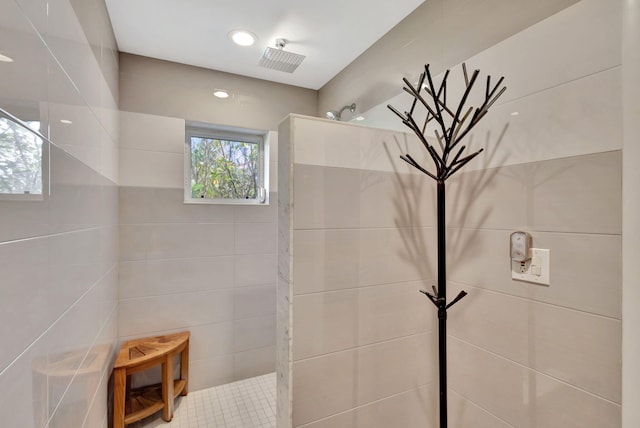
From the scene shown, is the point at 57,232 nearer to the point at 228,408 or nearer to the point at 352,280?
the point at 352,280

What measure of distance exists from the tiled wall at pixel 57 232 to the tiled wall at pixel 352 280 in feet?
2.25

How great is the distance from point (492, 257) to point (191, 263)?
1.96 m

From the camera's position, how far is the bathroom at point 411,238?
77cm

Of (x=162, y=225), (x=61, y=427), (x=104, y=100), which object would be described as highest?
(x=104, y=100)

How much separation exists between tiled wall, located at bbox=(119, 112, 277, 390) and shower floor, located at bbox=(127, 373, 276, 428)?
104 millimetres

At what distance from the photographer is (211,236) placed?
223 cm

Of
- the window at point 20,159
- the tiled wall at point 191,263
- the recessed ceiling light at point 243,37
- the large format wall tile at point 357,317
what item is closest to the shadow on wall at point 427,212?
the large format wall tile at point 357,317

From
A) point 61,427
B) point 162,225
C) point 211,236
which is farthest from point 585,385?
point 162,225

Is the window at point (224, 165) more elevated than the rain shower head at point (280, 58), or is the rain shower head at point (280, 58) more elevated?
the rain shower head at point (280, 58)

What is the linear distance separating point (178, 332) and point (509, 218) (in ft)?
7.26

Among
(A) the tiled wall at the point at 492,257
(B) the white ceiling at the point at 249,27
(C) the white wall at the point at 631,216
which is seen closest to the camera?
(C) the white wall at the point at 631,216

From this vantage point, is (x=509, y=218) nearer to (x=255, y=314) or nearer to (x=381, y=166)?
(x=381, y=166)

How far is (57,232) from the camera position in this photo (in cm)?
87

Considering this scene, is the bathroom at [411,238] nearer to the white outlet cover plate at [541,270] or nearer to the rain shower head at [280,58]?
the white outlet cover plate at [541,270]
